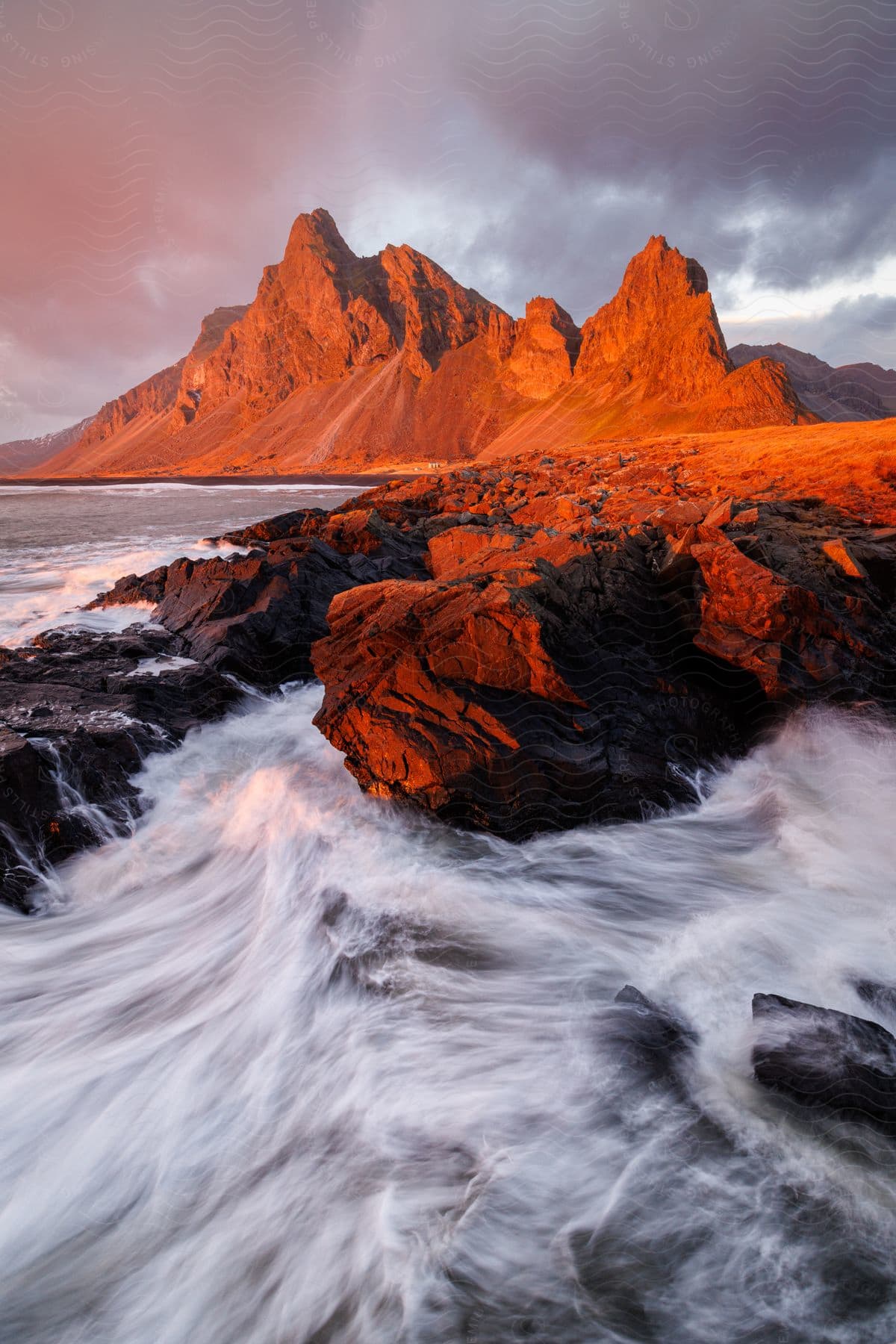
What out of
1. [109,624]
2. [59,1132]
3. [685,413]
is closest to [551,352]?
[685,413]

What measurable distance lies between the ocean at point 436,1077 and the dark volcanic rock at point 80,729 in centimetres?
24

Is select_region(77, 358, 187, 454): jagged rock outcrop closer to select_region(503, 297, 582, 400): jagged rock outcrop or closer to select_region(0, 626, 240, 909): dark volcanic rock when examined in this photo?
select_region(503, 297, 582, 400): jagged rock outcrop

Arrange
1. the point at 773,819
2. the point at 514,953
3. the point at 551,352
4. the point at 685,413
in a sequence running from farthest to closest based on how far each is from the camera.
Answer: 1. the point at 551,352
2. the point at 685,413
3. the point at 773,819
4. the point at 514,953

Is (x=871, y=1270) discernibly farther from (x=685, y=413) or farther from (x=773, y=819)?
(x=685, y=413)

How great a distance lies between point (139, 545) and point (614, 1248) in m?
18.8

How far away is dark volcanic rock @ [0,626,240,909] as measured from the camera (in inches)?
157

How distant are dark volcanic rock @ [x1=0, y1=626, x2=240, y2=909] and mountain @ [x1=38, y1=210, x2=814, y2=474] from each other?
202ft

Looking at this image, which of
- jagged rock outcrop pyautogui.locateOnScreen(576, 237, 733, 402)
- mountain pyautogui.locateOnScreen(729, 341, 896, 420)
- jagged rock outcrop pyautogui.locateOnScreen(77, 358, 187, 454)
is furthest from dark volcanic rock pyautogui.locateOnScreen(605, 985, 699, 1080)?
jagged rock outcrop pyautogui.locateOnScreen(77, 358, 187, 454)

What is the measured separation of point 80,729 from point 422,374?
112 m

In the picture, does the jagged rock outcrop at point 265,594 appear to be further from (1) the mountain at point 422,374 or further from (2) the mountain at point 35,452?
Answer: (2) the mountain at point 35,452

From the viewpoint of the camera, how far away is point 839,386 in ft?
293

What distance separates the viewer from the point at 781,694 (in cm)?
497

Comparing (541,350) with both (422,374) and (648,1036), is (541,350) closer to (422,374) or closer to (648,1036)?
(422,374)

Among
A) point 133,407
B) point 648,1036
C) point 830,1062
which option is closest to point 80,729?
→ point 648,1036
